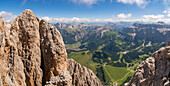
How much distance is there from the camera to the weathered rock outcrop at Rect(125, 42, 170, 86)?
73.5 ft

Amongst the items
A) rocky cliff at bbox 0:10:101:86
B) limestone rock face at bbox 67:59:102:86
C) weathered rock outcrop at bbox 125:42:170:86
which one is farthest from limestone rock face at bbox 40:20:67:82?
weathered rock outcrop at bbox 125:42:170:86

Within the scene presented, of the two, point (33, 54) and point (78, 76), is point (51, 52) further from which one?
point (78, 76)

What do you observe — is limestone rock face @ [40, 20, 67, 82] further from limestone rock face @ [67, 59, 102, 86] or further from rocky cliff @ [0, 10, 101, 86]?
limestone rock face @ [67, 59, 102, 86]

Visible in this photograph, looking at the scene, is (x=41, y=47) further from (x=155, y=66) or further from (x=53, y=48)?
(x=155, y=66)

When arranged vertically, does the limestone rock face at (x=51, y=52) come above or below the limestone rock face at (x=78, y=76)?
above

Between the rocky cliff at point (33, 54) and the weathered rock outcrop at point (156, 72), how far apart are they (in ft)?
58.7

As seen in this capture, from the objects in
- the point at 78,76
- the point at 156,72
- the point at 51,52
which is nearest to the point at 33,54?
the point at 51,52

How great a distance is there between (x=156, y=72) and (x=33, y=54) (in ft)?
99.2

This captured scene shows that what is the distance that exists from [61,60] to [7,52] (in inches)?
492

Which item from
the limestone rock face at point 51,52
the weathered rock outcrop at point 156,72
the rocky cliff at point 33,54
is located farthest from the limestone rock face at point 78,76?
the weathered rock outcrop at point 156,72

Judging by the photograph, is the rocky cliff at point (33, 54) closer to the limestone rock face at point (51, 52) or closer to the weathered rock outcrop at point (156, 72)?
the limestone rock face at point (51, 52)

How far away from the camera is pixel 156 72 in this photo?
24.5m

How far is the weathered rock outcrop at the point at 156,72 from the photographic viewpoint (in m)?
22.4

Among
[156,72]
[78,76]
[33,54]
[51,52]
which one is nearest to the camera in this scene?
[156,72]
